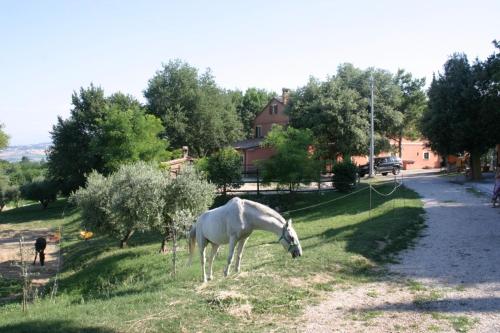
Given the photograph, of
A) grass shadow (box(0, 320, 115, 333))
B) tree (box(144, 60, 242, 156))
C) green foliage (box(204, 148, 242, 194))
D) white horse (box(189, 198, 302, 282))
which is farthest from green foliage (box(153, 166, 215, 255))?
tree (box(144, 60, 242, 156))

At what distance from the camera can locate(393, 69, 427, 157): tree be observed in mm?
56531

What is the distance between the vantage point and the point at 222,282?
944cm

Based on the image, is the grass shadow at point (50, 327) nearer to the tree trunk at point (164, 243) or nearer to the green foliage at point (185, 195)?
the green foliage at point (185, 195)

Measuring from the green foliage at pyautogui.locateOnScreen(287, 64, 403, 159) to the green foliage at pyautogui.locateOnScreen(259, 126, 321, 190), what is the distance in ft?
26.4

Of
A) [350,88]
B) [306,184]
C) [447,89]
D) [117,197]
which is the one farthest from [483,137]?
[117,197]

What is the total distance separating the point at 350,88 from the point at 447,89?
13.4m

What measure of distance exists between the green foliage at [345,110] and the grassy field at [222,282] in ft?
61.6

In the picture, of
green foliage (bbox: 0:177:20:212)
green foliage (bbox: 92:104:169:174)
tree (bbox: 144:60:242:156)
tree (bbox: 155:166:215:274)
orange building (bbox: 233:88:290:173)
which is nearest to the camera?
tree (bbox: 155:166:215:274)

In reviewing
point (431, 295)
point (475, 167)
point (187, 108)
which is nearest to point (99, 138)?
point (187, 108)

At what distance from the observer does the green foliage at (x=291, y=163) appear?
2917 centimetres

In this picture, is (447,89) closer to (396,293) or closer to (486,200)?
(486,200)

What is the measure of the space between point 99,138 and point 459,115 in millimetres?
29311

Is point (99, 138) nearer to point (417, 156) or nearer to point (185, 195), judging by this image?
point (185, 195)

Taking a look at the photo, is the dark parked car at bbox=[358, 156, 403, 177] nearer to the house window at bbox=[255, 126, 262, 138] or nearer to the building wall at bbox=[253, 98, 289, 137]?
the building wall at bbox=[253, 98, 289, 137]
